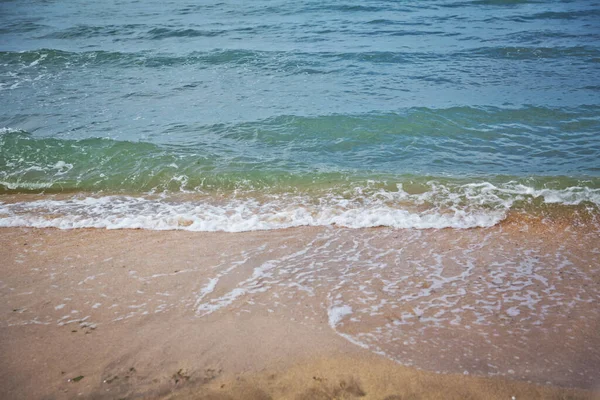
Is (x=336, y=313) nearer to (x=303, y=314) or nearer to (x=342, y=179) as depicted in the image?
(x=303, y=314)

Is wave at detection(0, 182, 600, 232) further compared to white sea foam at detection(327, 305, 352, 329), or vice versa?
wave at detection(0, 182, 600, 232)

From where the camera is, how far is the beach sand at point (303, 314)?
321cm

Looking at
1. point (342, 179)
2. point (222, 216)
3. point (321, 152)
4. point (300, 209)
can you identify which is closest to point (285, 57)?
point (321, 152)

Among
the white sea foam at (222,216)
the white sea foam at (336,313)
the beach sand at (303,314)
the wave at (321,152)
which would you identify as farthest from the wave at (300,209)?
the white sea foam at (336,313)

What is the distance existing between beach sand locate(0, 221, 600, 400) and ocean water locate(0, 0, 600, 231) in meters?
0.68

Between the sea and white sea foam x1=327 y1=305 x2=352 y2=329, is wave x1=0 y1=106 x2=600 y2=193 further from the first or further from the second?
white sea foam x1=327 y1=305 x2=352 y2=329

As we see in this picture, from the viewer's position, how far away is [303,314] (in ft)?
13.1

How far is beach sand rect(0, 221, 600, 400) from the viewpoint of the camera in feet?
10.5

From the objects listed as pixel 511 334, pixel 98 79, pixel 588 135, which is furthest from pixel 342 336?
pixel 98 79

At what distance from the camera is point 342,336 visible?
12.0 feet

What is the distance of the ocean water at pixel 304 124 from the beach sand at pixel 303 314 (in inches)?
26.9

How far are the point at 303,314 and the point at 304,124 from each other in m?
5.79

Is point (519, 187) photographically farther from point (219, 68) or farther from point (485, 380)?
point (219, 68)

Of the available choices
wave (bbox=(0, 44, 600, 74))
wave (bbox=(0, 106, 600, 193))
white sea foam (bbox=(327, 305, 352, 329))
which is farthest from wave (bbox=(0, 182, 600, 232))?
wave (bbox=(0, 44, 600, 74))
